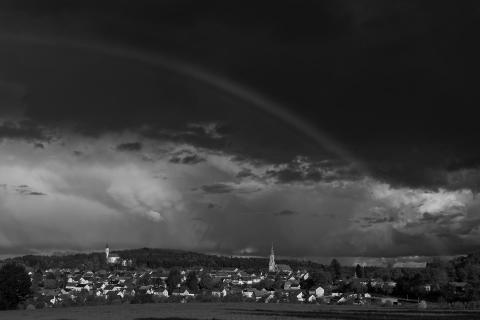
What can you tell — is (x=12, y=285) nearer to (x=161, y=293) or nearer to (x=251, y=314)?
(x=251, y=314)

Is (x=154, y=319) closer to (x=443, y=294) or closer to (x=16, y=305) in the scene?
(x=16, y=305)

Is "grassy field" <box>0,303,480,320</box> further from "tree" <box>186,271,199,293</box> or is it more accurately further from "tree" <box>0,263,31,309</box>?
"tree" <box>186,271,199,293</box>

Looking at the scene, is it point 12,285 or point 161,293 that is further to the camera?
point 161,293

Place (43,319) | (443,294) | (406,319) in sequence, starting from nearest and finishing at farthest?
(406,319) → (43,319) → (443,294)

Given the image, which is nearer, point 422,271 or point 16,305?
point 16,305

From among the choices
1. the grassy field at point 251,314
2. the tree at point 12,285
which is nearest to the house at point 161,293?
the tree at point 12,285

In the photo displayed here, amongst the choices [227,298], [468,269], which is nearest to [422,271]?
[468,269]

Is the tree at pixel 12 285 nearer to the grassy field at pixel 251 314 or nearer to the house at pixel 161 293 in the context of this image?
the grassy field at pixel 251 314

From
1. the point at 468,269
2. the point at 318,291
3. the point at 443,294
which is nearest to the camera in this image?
the point at 443,294

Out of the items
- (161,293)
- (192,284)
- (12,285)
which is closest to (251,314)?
(12,285)
